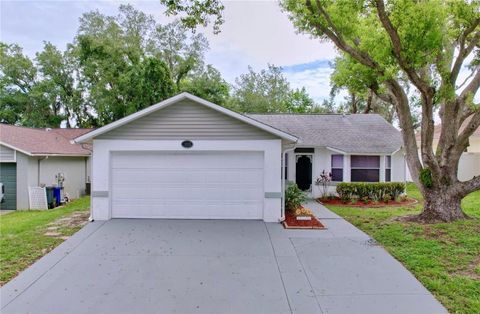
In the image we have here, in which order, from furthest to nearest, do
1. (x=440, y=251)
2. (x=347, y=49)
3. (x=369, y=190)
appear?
(x=369, y=190) → (x=347, y=49) → (x=440, y=251)

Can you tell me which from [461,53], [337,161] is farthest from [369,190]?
[461,53]

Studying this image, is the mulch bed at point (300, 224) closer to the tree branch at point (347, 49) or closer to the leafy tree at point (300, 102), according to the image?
the tree branch at point (347, 49)

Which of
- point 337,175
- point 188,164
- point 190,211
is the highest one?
point 188,164

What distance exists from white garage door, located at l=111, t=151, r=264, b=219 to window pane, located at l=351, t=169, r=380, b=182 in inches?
276

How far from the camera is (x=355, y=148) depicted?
1414 centimetres

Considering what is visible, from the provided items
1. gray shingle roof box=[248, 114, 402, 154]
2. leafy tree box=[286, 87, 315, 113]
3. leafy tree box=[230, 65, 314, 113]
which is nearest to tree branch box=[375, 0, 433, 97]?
Result: gray shingle roof box=[248, 114, 402, 154]

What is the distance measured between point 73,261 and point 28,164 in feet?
28.3

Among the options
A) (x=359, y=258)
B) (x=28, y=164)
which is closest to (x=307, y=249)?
(x=359, y=258)

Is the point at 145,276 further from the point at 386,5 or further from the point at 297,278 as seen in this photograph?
the point at 386,5

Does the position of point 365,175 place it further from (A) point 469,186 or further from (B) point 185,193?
(B) point 185,193

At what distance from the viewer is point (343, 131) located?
51.4 feet

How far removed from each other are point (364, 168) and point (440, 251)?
8.05m

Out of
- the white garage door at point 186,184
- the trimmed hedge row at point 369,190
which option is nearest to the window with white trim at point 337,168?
the trimmed hedge row at point 369,190

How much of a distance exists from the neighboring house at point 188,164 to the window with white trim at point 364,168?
6.06 m
